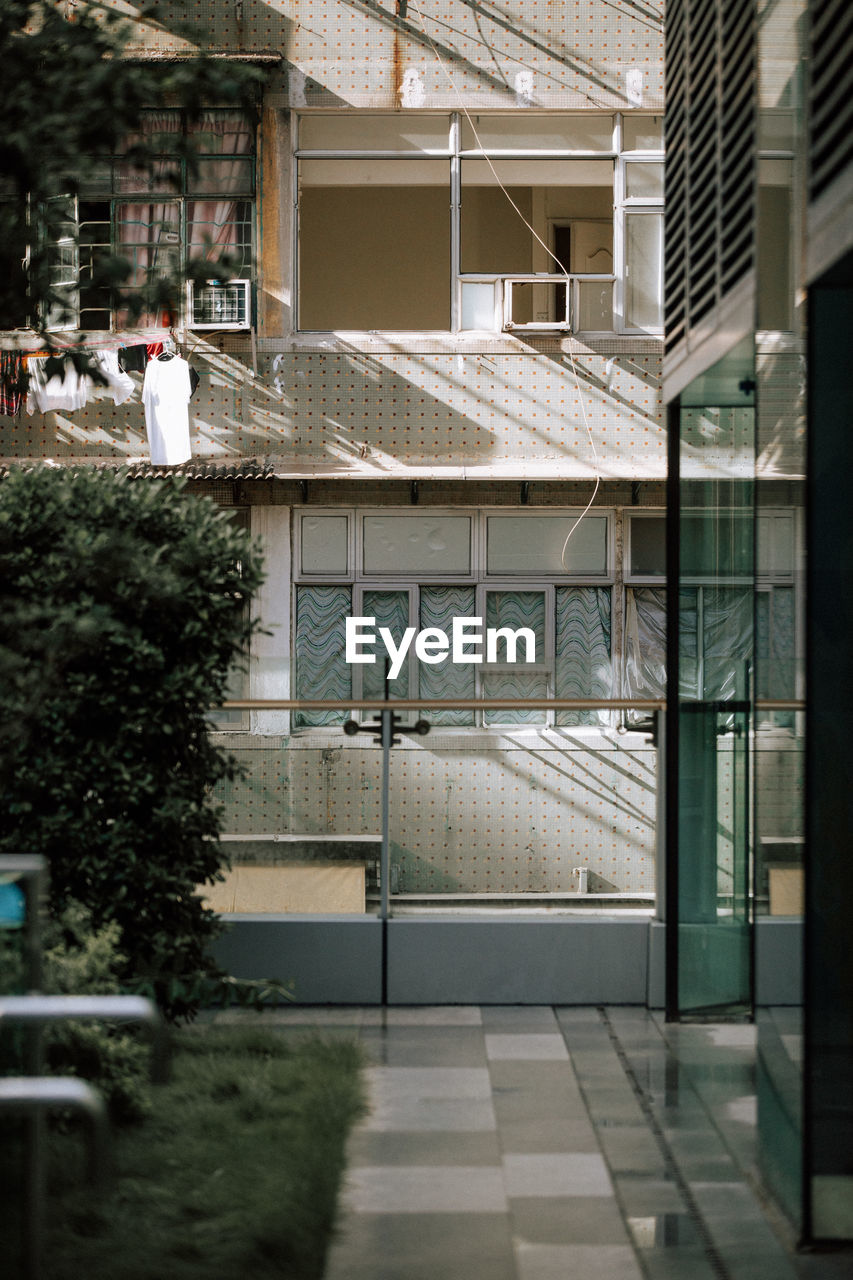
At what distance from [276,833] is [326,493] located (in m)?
8.04

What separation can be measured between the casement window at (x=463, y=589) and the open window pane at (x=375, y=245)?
226cm

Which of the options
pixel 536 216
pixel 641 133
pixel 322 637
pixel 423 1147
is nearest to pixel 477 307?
pixel 536 216

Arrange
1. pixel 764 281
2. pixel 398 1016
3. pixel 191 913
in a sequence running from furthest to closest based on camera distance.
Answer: pixel 398 1016
pixel 191 913
pixel 764 281

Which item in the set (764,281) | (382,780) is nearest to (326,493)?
(382,780)

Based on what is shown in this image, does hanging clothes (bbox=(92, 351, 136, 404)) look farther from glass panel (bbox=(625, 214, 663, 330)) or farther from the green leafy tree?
the green leafy tree

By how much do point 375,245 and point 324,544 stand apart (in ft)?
11.0

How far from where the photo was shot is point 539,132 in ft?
52.6

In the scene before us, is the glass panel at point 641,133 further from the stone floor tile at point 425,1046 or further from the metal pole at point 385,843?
the stone floor tile at point 425,1046

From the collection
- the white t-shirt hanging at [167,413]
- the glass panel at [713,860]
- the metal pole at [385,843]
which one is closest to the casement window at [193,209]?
the white t-shirt hanging at [167,413]

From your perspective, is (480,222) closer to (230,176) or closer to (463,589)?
(230,176)

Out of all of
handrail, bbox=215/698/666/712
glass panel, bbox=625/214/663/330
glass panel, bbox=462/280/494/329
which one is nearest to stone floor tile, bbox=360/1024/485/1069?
handrail, bbox=215/698/666/712

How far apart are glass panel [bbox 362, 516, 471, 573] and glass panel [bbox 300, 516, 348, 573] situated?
355mm

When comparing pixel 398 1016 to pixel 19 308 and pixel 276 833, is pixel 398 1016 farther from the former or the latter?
pixel 19 308

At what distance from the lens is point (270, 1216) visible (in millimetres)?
4512
